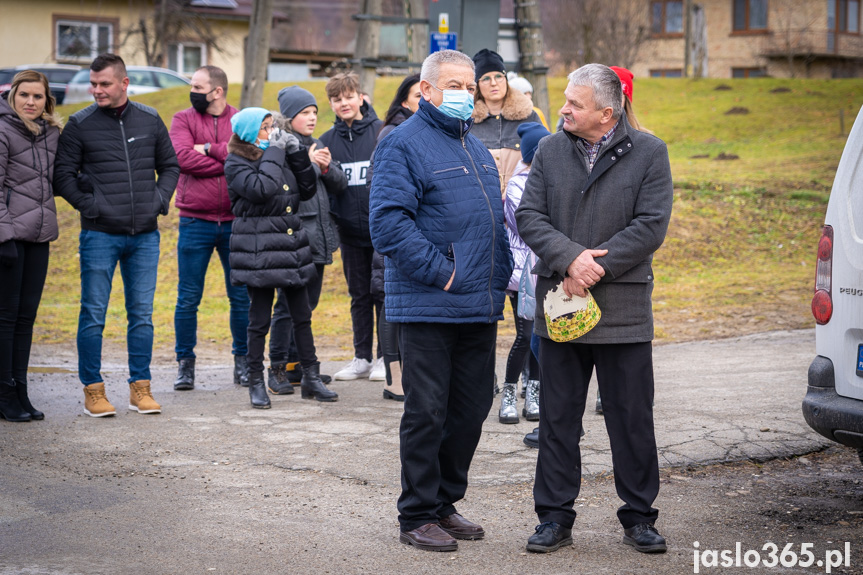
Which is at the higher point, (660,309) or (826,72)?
(826,72)

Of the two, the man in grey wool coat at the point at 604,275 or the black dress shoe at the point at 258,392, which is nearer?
the man in grey wool coat at the point at 604,275

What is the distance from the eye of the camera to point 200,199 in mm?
7512

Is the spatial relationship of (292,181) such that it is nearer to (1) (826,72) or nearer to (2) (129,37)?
(2) (129,37)

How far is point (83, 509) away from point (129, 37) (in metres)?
35.7

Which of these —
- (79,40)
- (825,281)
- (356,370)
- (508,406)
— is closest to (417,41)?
(356,370)

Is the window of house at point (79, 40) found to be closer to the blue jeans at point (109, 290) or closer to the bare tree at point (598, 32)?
the bare tree at point (598, 32)

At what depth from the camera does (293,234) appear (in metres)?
6.92

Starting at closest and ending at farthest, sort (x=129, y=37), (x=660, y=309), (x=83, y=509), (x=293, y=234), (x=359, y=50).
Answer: (x=83, y=509) < (x=293, y=234) < (x=660, y=309) < (x=359, y=50) < (x=129, y=37)

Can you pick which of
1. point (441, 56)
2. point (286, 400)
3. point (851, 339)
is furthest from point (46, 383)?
point (851, 339)

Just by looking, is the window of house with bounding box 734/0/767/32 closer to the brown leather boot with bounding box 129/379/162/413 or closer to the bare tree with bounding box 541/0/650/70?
the bare tree with bounding box 541/0/650/70

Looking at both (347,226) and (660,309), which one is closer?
(347,226)

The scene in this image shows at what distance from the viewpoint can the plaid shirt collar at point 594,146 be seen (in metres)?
4.33

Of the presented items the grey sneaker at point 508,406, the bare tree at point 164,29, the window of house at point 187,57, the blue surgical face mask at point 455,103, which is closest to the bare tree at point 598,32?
the bare tree at point 164,29

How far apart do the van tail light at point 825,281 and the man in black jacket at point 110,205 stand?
14.1 feet
